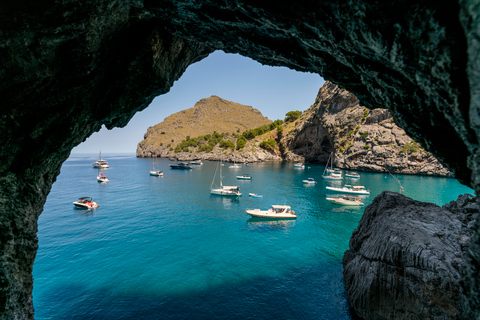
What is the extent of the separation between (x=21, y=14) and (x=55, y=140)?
5002 millimetres

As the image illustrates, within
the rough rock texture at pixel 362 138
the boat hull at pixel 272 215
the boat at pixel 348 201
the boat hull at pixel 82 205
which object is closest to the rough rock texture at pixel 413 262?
the boat hull at pixel 272 215

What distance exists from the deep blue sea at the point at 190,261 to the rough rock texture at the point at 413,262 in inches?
139

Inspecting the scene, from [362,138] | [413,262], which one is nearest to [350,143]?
[362,138]

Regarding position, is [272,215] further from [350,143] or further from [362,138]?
[350,143]

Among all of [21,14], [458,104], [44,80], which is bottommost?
[458,104]

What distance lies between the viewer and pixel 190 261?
23.2 meters

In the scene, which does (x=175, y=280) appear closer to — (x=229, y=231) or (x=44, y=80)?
(x=229, y=231)

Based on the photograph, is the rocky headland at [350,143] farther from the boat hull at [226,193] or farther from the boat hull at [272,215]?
the boat hull at [272,215]

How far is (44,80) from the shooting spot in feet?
23.3

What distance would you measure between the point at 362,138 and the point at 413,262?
3310 inches

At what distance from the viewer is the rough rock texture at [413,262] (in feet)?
34.9

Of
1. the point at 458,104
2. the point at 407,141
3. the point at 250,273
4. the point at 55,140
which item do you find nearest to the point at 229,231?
the point at 250,273

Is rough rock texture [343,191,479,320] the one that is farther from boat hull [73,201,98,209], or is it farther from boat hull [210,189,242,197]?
boat hull [73,201,98,209]

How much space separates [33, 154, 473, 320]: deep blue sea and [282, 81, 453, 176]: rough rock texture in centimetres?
3438
